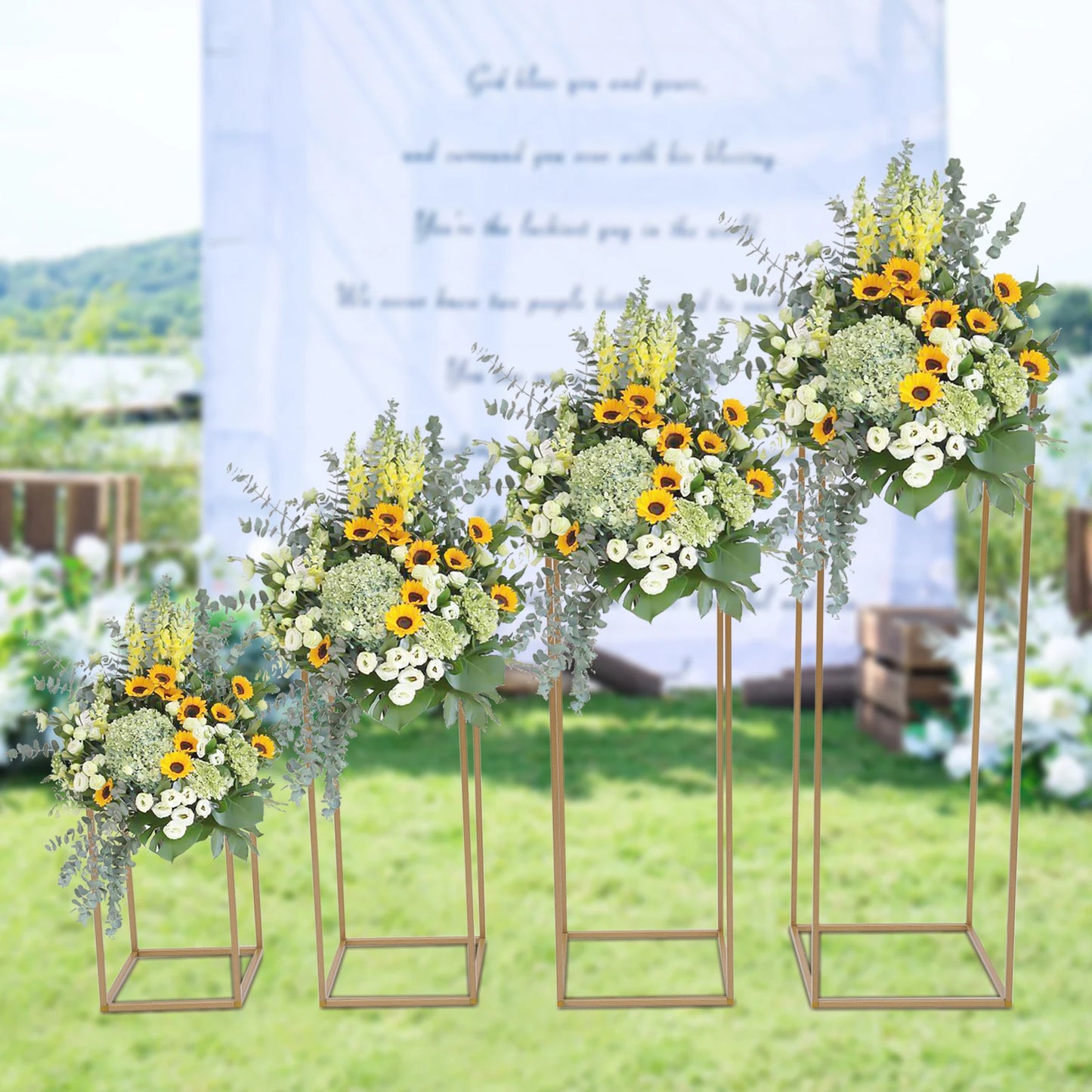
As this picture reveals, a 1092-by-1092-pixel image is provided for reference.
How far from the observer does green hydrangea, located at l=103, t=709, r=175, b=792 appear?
5.88 ft

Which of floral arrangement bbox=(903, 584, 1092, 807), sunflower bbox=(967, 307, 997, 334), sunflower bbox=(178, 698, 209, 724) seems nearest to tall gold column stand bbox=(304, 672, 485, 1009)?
sunflower bbox=(178, 698, 209, 724)

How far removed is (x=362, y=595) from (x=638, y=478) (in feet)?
1.41

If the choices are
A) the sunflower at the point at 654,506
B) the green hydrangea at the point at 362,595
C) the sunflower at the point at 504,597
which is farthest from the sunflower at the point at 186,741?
the sunflower at the point at 654,506

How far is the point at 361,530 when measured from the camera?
71.1 inches

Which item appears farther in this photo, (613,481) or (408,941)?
(408,941)

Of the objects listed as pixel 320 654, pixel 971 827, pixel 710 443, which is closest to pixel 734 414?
pixel 710 443

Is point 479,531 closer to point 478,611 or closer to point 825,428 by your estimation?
point 478,611

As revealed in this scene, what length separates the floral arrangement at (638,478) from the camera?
1747mm

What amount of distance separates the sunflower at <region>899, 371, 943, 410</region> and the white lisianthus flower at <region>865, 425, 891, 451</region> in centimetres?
5

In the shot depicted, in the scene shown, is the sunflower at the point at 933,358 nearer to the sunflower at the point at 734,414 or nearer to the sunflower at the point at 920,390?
the sunflower at the point at 920,390

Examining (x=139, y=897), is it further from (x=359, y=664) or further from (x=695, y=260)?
(x=695, y=260)

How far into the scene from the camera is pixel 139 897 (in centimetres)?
299

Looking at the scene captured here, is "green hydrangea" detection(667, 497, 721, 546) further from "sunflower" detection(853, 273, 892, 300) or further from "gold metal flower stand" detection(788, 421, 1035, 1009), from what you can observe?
"sunflower" detection(853, 273, 892, 300)

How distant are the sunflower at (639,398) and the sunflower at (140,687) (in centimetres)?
83
